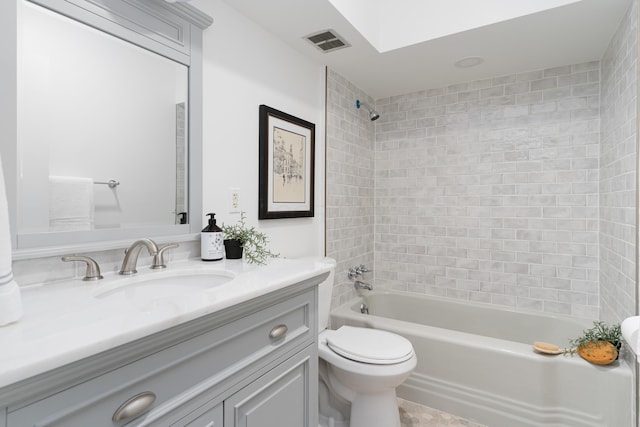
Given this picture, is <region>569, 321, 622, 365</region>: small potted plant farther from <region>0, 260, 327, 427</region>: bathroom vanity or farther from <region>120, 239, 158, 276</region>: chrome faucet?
<region>120, 239, 158, 276</region>: chrome faucet

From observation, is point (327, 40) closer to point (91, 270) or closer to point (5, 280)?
point (91, 270)

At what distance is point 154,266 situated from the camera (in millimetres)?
1293

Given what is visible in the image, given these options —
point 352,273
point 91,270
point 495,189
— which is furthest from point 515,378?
point 91,270

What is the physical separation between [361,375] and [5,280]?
4.81ft

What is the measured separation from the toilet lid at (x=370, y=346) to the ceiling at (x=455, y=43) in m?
1.78

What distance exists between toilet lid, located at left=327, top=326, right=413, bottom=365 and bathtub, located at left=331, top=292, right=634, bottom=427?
374 millimetres

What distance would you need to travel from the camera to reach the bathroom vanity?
0.57 meters

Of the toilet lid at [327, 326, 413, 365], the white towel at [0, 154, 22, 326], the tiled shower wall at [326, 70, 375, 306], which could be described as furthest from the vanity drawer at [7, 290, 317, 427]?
the tiled shower wall at [326, 70, 375, 306]

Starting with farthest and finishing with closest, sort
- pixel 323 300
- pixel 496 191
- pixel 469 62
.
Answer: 1. pixel 496 191
2. pixel 469 62
3. pixel 323 300

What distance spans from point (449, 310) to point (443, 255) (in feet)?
A: 1.50

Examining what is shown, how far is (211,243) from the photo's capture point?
143 centimetres

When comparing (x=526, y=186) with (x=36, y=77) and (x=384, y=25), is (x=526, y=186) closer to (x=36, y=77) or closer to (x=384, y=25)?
(x=384, y=25)

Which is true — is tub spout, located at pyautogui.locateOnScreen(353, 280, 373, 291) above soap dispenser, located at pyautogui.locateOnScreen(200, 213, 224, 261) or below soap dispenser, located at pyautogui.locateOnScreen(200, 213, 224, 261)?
below

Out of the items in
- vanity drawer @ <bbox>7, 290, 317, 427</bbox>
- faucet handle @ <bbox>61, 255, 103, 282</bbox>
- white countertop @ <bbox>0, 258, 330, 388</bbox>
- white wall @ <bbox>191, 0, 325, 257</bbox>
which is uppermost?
white wall @ <bbox>191, 0, 325, 257</bbox>
